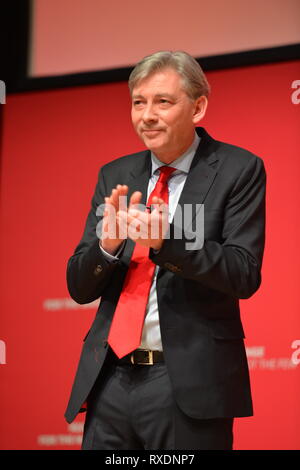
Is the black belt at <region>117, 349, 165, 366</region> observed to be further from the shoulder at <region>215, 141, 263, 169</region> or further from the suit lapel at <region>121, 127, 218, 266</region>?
the shoulder at <region>215, 141, 263, 169</region>

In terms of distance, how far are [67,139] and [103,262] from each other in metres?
2.33

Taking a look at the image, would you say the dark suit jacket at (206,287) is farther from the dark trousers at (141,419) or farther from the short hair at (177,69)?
the short hair at (177,69)

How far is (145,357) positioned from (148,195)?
480mm

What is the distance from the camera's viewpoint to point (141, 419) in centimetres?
181

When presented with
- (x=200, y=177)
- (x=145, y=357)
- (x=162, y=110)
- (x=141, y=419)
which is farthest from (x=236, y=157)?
(x=141, y=419)

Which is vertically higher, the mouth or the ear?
the ear

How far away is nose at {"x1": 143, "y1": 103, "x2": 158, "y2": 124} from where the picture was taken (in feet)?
6.31

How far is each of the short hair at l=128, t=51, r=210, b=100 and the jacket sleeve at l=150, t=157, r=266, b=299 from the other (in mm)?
274

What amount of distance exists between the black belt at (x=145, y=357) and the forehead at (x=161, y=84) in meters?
0.73

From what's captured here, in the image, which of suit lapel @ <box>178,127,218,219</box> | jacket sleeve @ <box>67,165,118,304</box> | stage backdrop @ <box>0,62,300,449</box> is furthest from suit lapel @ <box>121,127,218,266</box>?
Answer: stage backdrop @ <box>0,62,300,449</box>

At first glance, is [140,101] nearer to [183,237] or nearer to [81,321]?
[183,237]

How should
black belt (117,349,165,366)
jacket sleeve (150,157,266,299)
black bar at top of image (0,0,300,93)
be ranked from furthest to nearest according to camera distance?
black bar at top of image (0,0,300,93) < black belt (117,349,165,366) < jacket sleeve (150,157,266,299)

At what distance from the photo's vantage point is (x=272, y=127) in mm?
3500
